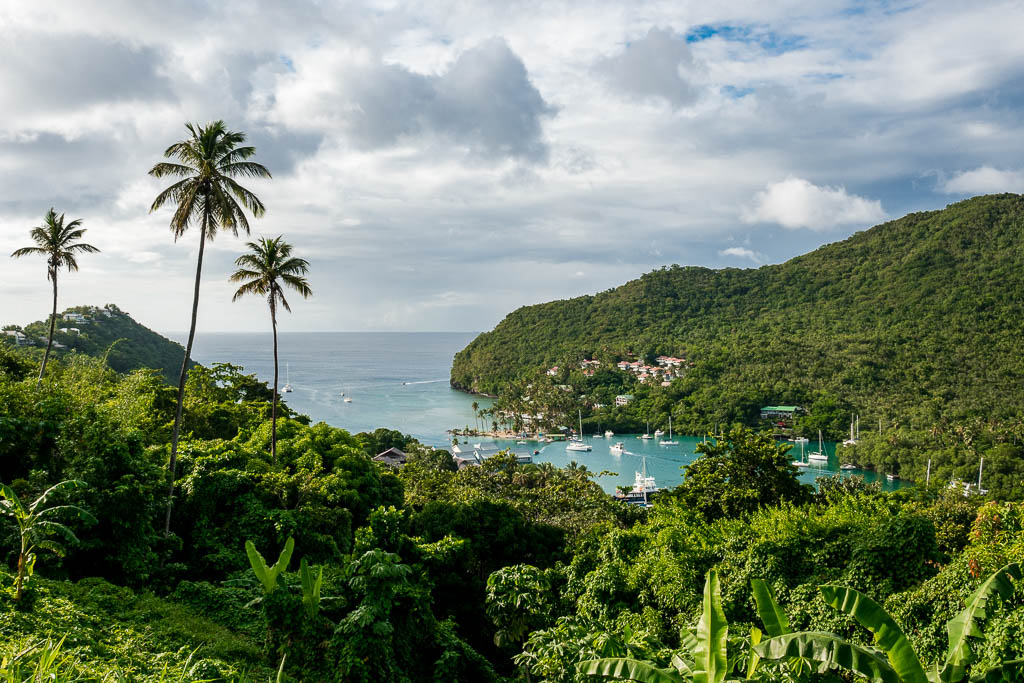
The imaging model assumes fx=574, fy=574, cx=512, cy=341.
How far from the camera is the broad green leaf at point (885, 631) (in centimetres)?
430

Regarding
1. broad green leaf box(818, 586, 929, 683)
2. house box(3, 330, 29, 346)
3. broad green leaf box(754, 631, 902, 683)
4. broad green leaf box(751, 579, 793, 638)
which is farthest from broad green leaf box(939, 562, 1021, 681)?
house box(3, 330, 29, 346)

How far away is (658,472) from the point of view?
57781 millimetres

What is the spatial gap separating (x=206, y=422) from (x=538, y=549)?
47.4 ft

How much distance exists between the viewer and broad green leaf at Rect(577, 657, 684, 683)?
479 centimetres

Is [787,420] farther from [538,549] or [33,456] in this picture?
[33,456]

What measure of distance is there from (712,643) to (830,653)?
86 cm

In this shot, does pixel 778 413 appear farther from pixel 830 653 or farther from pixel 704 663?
pixel 830 653

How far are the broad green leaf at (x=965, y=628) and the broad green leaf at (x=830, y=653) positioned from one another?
74 centimetres

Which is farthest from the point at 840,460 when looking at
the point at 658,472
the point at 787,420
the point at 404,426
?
the point at 404,426

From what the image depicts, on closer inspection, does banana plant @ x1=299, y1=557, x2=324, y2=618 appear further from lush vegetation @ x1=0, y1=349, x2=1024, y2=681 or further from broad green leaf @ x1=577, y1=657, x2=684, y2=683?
broad green leaf @ x1=577, y1=657, x2=684, y2=683

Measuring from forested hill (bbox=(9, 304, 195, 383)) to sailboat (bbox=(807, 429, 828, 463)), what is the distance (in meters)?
62.8

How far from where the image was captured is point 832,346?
283ft

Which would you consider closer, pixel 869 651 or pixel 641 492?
pixel 869 651

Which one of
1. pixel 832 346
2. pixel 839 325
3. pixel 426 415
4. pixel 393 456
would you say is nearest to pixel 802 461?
pixel 832 346
